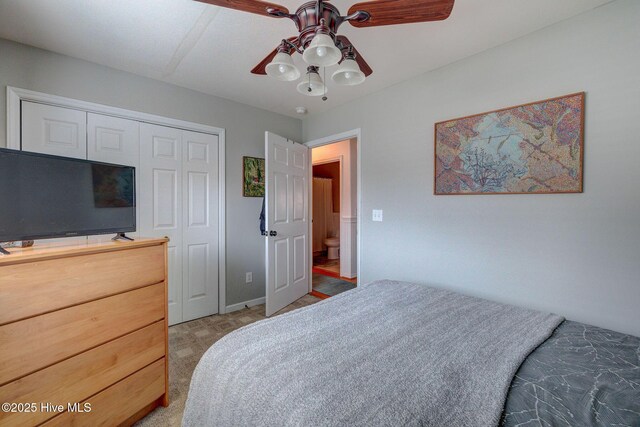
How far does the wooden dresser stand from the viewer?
3.45 feet

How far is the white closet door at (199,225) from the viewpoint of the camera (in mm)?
2736

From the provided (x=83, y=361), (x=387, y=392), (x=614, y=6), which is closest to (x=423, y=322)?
(x=387, y=392)

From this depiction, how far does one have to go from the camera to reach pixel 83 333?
1.24m

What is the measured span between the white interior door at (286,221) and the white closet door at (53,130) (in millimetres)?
1522

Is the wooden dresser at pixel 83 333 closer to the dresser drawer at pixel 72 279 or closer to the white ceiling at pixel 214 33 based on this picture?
the dresser drawer at pixel 72 279

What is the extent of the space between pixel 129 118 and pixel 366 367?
9.02 feet

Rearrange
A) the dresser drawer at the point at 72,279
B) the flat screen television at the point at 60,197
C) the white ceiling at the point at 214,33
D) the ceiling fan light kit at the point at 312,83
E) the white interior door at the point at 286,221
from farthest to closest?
the white interior door at the point at 286,221 → the white ceiling at the point at 214,33 → the ceiling fan light kit at the point at 312,83 → the flat screen television at the point at 60,197 → the dresser drawer at the point at 72,279

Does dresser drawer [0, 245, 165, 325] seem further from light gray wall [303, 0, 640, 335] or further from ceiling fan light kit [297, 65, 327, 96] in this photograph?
light gray wall [303, 0, 640, 335]

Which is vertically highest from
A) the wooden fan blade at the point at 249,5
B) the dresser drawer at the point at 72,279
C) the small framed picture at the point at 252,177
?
the wooden fan blade at the point at 249,5

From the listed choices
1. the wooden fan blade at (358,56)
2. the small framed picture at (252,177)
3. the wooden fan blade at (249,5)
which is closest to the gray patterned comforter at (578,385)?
the wooden fan blade at (358,56)

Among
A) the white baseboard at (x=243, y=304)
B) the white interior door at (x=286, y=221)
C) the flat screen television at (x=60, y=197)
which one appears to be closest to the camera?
the flat screen television at (x=60, y=197)

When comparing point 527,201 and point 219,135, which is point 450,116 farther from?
point 219,135

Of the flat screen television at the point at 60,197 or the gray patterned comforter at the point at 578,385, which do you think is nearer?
the gray patterned comforter at the point at 578,385

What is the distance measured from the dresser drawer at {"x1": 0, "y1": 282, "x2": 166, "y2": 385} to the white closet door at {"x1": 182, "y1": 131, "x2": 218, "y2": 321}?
4.20 ft
